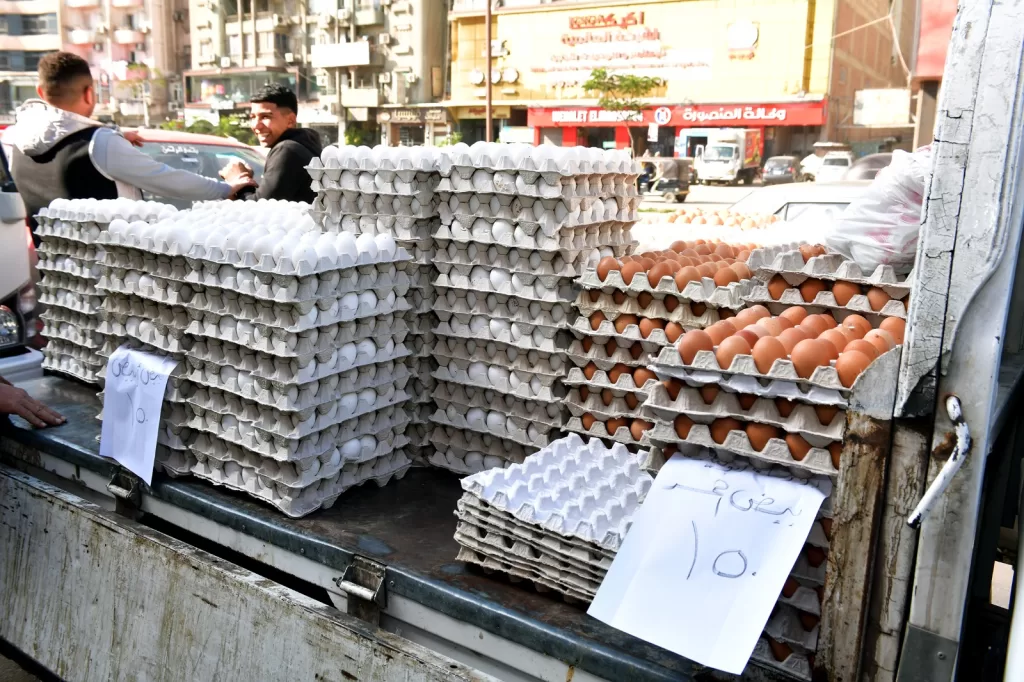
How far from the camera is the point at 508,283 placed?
3043mm

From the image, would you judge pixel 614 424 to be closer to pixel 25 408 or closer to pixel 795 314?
pixel 795 314

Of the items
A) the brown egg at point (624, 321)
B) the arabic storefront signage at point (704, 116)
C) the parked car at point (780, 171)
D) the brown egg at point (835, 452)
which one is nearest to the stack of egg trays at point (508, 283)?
the brown egg at point (624, 321)

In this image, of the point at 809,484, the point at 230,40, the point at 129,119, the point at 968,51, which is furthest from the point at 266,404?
the point at 129,119

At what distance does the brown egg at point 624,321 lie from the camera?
2.88 meters

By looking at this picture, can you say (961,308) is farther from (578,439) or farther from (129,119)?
(129,119)

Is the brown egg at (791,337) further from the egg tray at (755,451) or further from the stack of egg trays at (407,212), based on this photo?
the stack of egg trays at (407,212)

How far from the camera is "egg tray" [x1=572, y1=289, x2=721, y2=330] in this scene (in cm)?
273

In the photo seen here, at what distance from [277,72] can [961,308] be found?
56105 millimetres

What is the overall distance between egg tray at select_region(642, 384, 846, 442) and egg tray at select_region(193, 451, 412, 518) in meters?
1.28

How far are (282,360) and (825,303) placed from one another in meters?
1.72

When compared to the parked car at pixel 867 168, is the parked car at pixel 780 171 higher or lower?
lower

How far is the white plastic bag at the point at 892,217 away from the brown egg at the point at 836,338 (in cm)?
52

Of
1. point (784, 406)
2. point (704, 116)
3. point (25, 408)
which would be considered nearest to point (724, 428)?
point (784, 406)

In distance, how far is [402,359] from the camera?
322 cm
